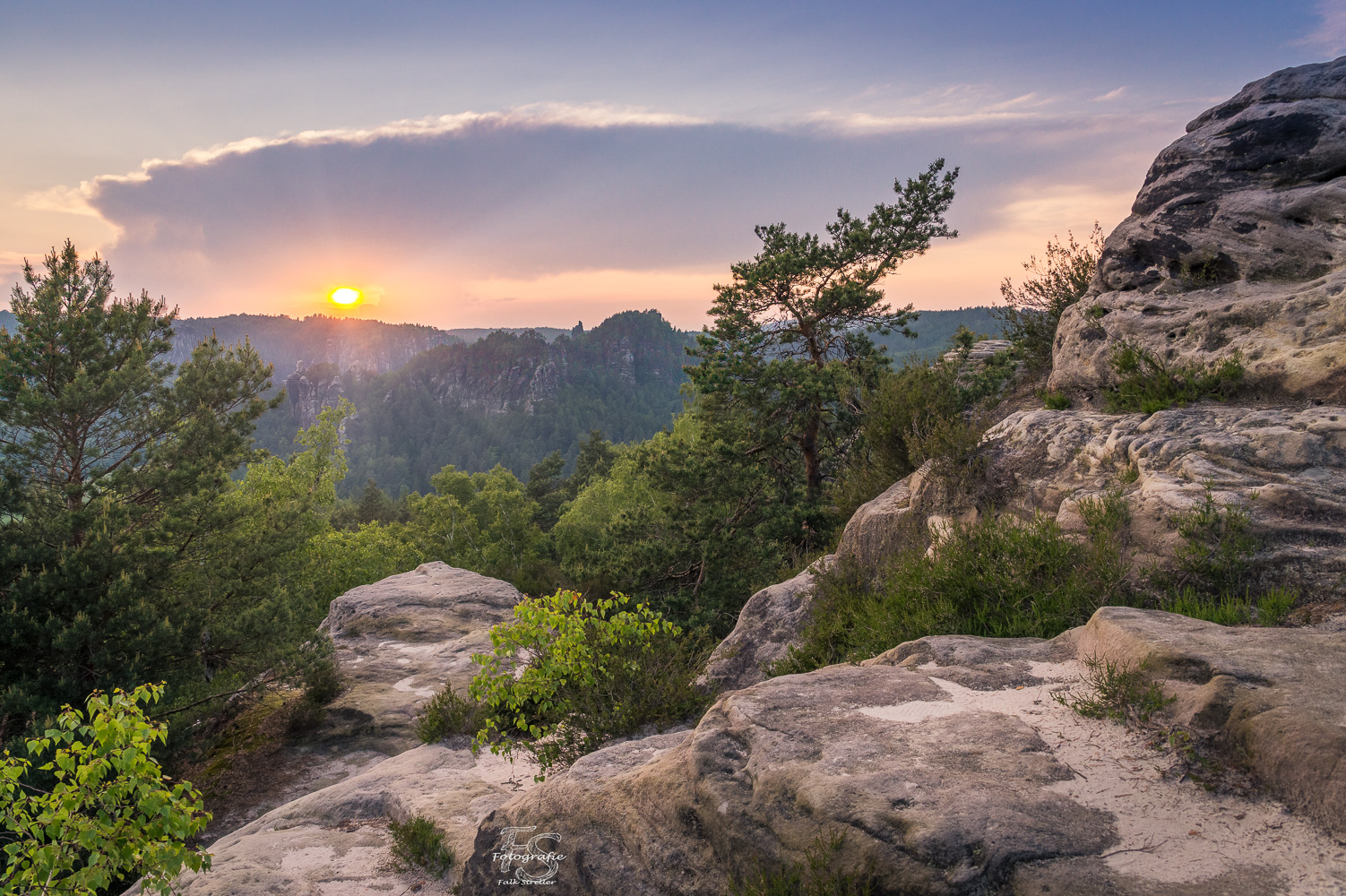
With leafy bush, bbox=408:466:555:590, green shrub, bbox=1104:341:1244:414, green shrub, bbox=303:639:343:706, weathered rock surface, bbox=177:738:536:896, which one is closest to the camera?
weathered rock surface, bbox=177:738:536:896

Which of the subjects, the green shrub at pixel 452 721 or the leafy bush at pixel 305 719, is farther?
the leafy bush at pixel 305 719

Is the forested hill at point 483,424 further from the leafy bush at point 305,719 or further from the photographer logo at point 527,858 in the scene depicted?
the photographer logo at point 527,858

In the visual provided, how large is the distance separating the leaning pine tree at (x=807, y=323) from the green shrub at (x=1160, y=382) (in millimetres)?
8327

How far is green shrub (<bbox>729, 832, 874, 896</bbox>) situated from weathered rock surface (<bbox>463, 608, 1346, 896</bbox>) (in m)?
0.05

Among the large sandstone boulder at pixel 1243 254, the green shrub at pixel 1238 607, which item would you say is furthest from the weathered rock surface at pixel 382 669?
the large sandstone boulder at pixel 1243 254

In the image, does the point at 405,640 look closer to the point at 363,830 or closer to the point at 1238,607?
the point at 363,830

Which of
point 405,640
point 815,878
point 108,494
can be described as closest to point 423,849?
point 815,878

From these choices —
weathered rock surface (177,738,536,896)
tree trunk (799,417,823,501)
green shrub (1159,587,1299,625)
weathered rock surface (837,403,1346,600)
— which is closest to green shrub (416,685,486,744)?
weathered rock surface (177,738,536,896)

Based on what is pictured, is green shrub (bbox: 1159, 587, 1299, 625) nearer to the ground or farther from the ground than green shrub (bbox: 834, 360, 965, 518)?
nearer to the ground

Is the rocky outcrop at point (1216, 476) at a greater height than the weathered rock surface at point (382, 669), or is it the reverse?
the rocky outcrop at point (1216, 476)

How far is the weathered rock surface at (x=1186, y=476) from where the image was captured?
4668mm

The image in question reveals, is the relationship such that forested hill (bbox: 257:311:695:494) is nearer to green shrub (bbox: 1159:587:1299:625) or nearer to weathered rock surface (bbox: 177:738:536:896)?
weathered rock surface (bbox: 177:738:536:896)

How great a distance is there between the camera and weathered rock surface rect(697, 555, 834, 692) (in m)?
7.93

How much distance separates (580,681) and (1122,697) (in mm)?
4192
